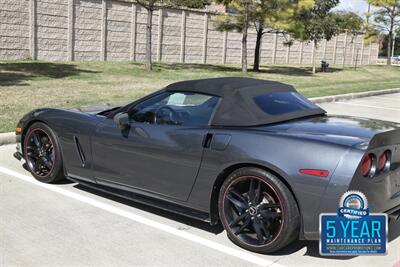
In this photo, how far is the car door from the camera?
4320 mm

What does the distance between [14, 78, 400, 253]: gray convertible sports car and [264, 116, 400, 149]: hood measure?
0.03 feet

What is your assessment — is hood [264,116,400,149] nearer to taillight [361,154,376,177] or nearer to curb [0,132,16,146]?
taillight [361,154,376,177]

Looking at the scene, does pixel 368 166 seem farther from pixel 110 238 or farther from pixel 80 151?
pixel 80 151

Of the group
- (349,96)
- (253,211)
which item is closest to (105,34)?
(349,96)

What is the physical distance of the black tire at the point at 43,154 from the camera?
A: 538 centimetres

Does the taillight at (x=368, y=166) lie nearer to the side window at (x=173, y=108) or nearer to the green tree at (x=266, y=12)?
the side window at (x=173, y=108)

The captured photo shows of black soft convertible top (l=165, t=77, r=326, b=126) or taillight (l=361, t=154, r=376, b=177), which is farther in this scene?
black soft convertible top (l=165, t=77, r=326, b=126)

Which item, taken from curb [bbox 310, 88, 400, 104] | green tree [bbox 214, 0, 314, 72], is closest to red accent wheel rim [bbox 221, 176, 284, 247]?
curb [bbox 310, 88, 400, 104]

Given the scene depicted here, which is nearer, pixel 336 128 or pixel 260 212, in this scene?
pixel 260 212

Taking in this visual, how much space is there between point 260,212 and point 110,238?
1.30m

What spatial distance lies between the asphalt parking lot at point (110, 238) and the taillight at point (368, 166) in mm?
756

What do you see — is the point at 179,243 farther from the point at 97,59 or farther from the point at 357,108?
the point at 97,59

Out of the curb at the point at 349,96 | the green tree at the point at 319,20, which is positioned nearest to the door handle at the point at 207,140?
the curb at the point at 349,96

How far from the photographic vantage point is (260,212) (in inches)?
153
